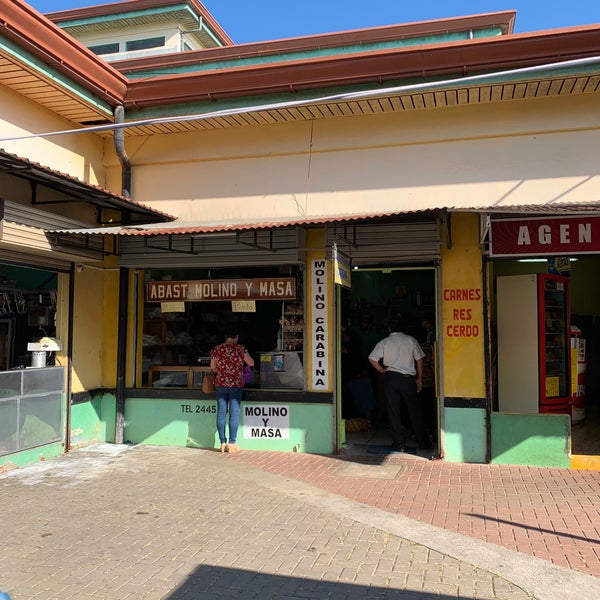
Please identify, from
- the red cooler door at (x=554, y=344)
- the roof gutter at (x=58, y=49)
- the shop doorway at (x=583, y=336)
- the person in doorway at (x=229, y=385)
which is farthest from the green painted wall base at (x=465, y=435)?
the roof gutter at (x=58, y=49)

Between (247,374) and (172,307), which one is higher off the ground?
(172,307)

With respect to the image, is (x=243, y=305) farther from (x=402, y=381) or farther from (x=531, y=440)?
(x=531, y=440)

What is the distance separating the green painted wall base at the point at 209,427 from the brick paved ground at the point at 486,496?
23 cm

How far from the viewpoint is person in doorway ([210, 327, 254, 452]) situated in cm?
761

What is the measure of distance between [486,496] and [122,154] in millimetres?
6662

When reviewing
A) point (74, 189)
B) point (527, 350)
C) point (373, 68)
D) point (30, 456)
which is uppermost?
point (373, 68)

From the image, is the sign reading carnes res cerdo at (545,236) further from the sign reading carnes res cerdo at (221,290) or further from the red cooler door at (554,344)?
the sign reading carnes res cerdo at (221,290)

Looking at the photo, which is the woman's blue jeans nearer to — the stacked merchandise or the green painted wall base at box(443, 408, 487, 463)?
the green painted wall base at box(443, 408, 487, 463)

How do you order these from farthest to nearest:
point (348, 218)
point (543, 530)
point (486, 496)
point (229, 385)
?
point (229, 385), point (348, 218), point (486, 496), point (543, 530)

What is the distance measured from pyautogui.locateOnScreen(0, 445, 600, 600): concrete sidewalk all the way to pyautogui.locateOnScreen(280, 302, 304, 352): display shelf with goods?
198cm

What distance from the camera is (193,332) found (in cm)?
911

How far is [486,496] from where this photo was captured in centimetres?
587

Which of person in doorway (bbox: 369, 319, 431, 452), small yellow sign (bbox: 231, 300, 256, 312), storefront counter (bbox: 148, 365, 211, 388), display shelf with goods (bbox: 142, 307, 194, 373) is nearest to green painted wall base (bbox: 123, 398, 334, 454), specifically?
storefront counter (bbox: 148, 365, 211, 388)

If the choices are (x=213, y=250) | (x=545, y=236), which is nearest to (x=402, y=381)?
(x=545, y=236)
